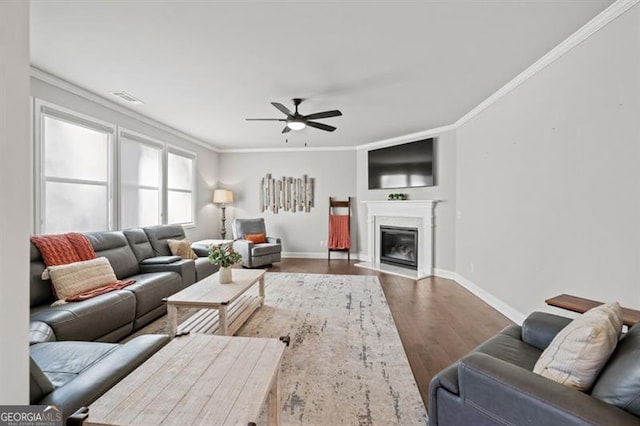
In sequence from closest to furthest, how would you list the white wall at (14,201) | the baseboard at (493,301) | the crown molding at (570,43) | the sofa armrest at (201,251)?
the white wall at (14,201)
the crown molding at (570,43)
the baseboard at (493,301)
the sofa armrest at (201,251)

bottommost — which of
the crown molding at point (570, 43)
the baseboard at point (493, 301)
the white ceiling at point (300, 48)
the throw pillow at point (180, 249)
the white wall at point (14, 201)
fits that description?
the baseboard at point (493, 301)

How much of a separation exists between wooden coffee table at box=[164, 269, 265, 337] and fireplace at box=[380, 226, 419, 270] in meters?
3.35

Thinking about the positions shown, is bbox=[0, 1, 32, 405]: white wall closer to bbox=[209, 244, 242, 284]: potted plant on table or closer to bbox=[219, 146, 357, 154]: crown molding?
bbox=[209, 244, 242, 284]: potted plant on table

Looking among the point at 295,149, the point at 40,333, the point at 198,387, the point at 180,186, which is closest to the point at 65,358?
the point at 40,333

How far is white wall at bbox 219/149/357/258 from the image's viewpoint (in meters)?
6.96

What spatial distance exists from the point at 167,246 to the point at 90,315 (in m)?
1.98

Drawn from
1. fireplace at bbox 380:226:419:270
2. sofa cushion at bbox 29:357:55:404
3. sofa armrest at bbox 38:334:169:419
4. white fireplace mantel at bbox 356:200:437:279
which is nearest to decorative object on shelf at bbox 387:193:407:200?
white fireplace mantel at bbox 356:200:437:279

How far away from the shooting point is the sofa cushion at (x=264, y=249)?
5.67 m

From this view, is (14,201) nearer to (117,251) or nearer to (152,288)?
(152,288)

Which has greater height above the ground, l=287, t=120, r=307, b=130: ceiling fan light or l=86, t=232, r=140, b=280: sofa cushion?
l=287, t=120, r=307, b=130: ceiling fan light

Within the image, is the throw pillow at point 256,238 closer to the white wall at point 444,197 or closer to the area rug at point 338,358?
the area rug at point 338,358

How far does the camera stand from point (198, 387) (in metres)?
1.25

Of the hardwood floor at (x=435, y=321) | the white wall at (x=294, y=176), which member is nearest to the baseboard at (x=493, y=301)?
the hardwood floor at (x=435, y=321)

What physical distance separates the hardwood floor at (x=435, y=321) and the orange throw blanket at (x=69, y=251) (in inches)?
Answer: 111
